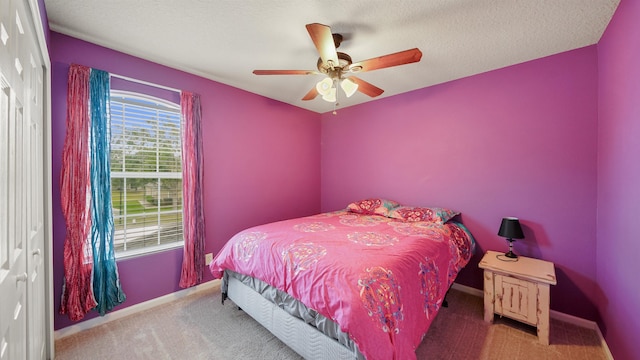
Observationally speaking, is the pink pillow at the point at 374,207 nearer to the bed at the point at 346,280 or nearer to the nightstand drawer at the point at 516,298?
the bed at the point at 346,280

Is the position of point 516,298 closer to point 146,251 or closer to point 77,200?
point 146,251

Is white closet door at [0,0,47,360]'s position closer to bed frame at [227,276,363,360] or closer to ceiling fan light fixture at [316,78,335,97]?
bed frame at [227,276,363,360]

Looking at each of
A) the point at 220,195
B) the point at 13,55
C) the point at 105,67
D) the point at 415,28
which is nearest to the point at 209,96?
the point at 105,67

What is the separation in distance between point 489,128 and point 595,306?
186cm

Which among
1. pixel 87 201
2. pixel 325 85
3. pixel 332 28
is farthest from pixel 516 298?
pixel 87 201

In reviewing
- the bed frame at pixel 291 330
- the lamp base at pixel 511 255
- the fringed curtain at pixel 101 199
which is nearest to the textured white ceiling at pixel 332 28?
the fringed curtain at pixel 101 199

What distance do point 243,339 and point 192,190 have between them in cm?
159

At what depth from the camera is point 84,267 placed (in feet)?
6.70

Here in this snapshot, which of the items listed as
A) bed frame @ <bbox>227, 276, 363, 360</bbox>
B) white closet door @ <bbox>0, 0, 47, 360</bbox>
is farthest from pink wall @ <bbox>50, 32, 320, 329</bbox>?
bed frame @ <bbox>227, 276, 363, 360</bbox>

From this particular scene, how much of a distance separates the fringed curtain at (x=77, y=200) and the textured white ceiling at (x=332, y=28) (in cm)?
54

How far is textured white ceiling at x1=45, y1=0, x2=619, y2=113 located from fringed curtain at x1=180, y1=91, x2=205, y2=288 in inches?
18.9

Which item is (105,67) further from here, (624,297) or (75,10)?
(624,297)

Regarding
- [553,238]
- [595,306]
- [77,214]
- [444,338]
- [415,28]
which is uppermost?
[415,28]

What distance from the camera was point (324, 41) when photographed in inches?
64.1
